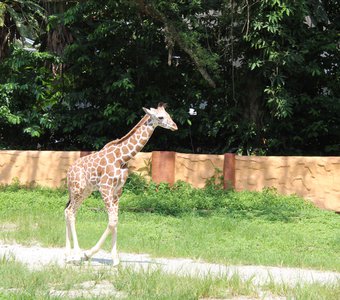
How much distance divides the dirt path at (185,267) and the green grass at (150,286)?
0.32 metres

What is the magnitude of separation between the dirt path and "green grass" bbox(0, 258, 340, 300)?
0.32 metres

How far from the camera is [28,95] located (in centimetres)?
1903

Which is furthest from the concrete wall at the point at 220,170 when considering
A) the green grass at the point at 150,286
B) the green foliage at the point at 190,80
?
the green grass at the point at 150,286

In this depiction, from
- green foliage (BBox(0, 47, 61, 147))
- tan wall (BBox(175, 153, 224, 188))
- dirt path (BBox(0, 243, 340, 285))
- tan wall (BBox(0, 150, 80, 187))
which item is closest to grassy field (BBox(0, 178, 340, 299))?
dirt path (BBox(0, 243, 340, 285))

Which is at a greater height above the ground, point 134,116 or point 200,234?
point 134,116

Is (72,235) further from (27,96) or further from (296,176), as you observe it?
(27,96)

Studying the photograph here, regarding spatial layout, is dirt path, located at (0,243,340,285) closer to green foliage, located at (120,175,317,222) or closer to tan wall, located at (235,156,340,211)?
green foliage, located at (120,175,317,222)

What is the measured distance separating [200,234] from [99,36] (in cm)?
880

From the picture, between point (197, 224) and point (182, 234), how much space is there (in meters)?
0.90

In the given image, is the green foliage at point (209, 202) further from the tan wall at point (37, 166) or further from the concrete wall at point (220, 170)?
the tan wall at point (37, 166)

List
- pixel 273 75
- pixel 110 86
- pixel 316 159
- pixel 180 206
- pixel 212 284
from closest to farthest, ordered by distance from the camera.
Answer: pixel 212 284 < pixel 180 206 < pixel 316 159 < pixel 273 75 < pixel 110 86

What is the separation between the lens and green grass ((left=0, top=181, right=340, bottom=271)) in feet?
30.9

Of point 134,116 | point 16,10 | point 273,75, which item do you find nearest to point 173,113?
point 134,116

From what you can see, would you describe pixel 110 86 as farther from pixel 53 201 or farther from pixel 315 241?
pixel 315 241
